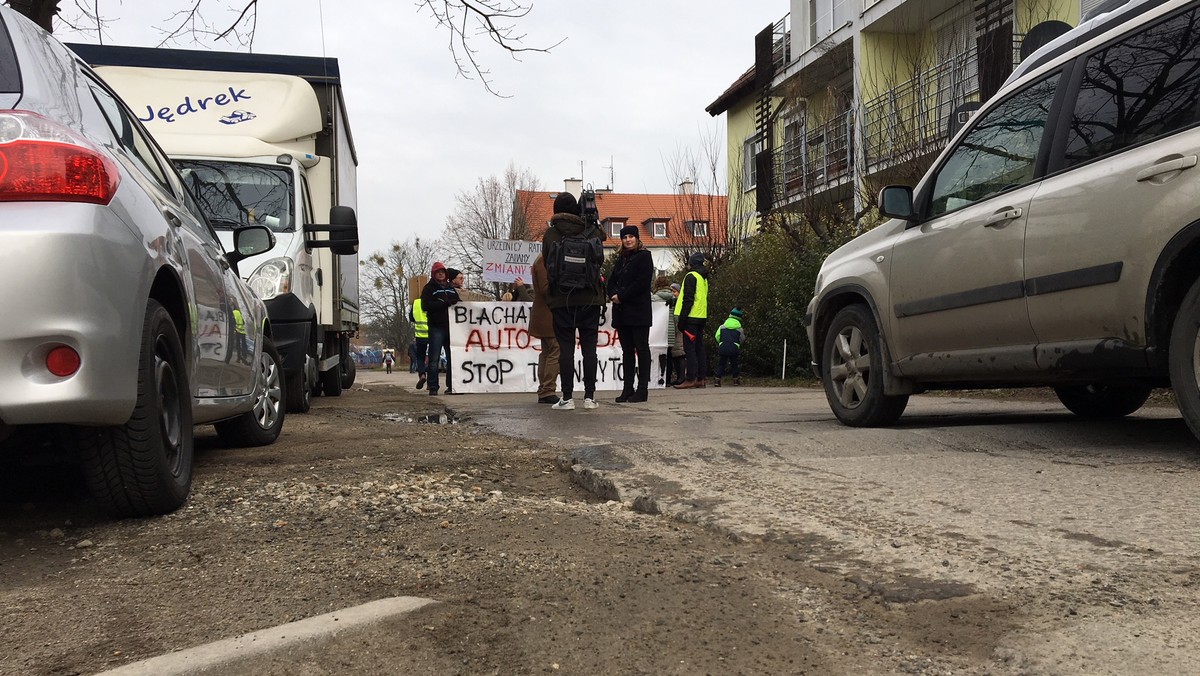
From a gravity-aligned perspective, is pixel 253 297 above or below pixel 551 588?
above

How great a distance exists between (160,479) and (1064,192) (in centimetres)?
383

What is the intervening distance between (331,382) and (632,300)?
493 cm

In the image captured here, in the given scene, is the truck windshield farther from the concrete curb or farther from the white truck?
the concrete curb

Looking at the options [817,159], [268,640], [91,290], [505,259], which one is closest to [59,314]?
[91,290]

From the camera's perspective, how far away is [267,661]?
1.94 meters

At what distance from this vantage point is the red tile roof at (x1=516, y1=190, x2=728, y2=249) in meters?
22.8

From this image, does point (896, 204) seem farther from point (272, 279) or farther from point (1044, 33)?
point (272, 279)

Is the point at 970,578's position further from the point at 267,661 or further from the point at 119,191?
the point at 119,191

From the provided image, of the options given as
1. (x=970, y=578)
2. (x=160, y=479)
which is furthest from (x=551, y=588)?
(x=160, y=479)

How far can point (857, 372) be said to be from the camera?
235 inches

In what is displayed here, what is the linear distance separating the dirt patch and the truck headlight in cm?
414

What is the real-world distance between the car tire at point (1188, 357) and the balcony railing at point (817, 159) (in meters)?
13.5

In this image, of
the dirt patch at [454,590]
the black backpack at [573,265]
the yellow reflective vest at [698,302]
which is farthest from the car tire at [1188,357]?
the yellow reflective vest at [698,302]

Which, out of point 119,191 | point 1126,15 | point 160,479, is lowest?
point 160,479
